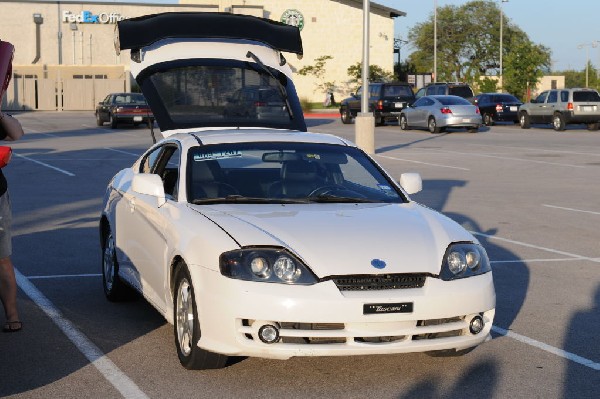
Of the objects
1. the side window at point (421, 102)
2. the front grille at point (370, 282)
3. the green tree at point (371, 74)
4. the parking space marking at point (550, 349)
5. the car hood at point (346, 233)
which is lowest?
the parking space marking at point (550, 349)

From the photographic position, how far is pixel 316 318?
6094mm

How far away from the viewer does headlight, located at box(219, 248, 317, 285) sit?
20.4 feet

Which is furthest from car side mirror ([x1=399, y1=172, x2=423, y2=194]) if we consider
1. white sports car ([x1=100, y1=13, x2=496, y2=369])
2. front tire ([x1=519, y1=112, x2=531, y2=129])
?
front tire ([x1=519, y1=112, x2=531, y2=129])

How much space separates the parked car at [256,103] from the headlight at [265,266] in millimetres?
7465

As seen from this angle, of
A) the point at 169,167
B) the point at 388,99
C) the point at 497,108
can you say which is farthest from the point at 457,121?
the point at 169,167

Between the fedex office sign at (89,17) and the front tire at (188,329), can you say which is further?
the fedex office sign at (89,17)

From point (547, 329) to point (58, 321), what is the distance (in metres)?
3.64

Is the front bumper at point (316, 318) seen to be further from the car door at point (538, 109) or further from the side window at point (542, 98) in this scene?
the side window at point (542, 98)

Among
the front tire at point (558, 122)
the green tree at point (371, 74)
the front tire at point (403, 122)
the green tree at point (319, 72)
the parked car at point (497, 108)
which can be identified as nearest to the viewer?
the front tire at point (558, 122)

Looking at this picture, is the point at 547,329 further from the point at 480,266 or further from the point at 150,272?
the point at 150,272

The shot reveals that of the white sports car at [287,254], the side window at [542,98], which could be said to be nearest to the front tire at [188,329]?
the white sports car at [287,254]

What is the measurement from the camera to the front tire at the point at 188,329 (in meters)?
6.49

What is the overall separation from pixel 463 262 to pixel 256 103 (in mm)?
7602

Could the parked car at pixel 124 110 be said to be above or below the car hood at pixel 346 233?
above
